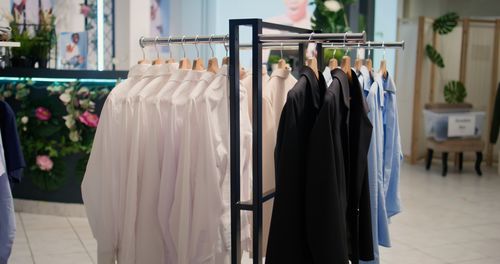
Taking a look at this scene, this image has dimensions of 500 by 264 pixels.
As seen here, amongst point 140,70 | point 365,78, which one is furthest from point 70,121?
point 365,78

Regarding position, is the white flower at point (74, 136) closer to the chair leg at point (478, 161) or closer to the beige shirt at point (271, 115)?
the beige shirt at point (271, 115)

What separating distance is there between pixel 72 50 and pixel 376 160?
3.97 metres

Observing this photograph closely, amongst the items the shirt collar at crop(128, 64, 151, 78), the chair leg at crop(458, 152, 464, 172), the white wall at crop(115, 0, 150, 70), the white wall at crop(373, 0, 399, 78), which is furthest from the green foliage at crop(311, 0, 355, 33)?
the shirt collar at crop(128, 64, 151, 78)

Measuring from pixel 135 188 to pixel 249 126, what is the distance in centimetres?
58

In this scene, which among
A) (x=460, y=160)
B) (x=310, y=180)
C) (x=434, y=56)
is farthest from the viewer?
(x=434, y=56)

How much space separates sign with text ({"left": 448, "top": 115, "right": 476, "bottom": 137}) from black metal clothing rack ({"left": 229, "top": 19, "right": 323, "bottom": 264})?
5933 mm

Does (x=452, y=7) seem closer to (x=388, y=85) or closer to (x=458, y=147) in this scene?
(x=458, y=147)

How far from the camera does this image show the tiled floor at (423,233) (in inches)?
172

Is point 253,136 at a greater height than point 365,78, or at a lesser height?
lesser

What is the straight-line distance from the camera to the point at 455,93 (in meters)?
8.19

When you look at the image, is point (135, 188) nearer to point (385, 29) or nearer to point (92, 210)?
point (92, 210)

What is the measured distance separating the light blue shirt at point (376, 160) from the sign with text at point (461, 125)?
5.04m

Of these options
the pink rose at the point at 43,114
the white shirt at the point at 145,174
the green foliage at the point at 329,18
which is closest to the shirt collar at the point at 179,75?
the white shirt at the point at 145,174

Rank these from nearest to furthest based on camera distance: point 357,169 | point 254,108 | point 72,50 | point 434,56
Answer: point 254,108 < point 357,169 < point 72,50 < point 434,56
